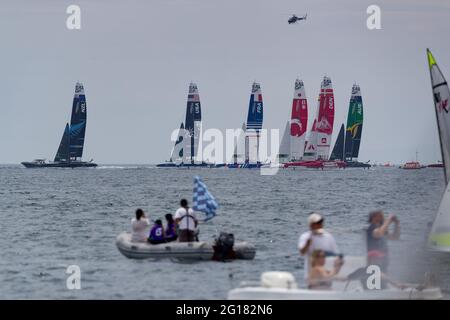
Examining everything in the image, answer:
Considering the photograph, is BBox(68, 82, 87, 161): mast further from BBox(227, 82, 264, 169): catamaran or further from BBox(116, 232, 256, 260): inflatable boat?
BBox(116, 232, 256, 260): inflatable boat

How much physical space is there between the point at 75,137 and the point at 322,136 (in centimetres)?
4513

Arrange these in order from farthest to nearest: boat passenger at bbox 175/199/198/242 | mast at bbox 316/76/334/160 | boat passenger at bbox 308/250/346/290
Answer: mast at bbox 316/76/334/160 < boat passenger at bbox 175/199/198/242 < boat passenger at bbox 308/250/346/290

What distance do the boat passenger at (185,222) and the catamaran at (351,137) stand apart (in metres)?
130

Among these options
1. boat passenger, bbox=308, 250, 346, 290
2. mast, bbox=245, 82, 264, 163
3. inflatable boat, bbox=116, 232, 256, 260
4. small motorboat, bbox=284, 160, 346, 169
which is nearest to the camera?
boat passenger, bbox=308, 250, 346, 290

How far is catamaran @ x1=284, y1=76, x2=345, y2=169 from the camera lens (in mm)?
153000

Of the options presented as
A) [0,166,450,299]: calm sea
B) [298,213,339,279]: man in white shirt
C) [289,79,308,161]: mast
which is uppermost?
[289,79,308,161]: mast

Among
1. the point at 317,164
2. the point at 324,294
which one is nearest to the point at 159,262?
the point at 324,294

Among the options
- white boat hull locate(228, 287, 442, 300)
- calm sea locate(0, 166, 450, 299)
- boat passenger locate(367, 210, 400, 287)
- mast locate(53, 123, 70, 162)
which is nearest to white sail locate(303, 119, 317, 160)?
mast locate(53, 123, 70, 162)

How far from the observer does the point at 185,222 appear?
110ft

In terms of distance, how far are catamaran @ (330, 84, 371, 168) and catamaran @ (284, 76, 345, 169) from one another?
6.17 feet

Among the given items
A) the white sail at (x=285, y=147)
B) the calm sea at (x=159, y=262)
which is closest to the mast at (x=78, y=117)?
the white sail at (x=285, y=147)

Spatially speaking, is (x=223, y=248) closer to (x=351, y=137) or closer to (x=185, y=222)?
(x=185, y=222)

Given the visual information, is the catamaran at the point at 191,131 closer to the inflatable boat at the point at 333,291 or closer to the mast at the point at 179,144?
the mast at the point at 179,144

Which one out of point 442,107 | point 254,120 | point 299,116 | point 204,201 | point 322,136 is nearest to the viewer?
point 204,201
